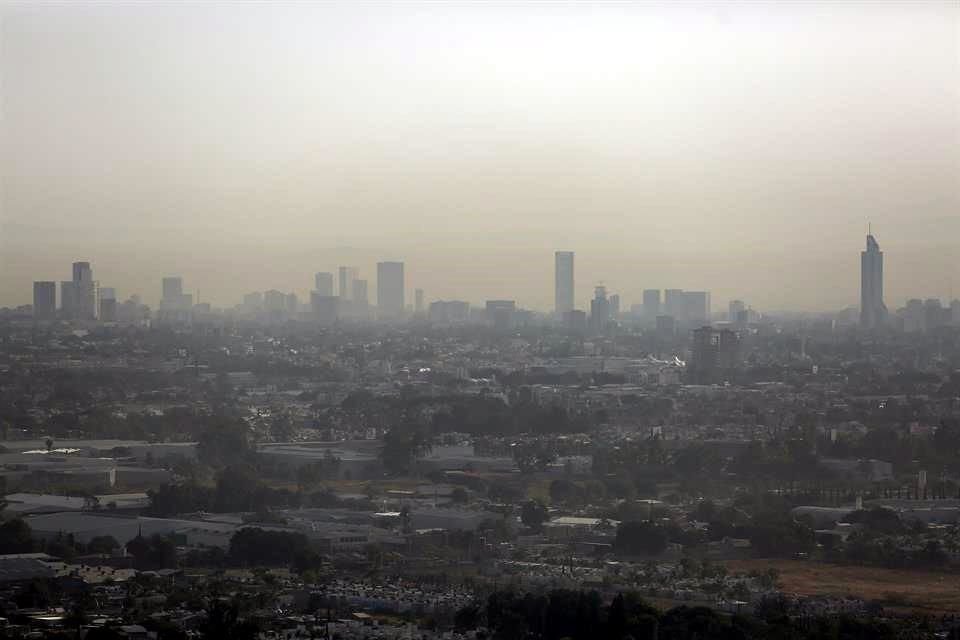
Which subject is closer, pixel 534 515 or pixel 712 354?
pixel 534 515

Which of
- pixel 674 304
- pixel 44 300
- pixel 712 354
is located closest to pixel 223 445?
pixel 44 300

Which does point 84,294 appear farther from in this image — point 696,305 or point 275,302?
point 696,305

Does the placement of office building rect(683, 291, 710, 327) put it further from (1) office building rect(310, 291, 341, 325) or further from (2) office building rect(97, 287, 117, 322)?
(2) office building rect(97, 287, 117, 322)

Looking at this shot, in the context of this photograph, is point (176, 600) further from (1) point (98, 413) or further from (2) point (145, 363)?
(2) point (145, 363)

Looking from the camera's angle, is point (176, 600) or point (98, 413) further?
point (98, 413)

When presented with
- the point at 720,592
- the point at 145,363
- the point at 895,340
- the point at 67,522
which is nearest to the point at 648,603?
the point at 720,592

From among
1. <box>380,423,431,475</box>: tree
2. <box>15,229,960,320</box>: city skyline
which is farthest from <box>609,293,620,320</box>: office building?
<box>380,423,431,475</box>: tree
